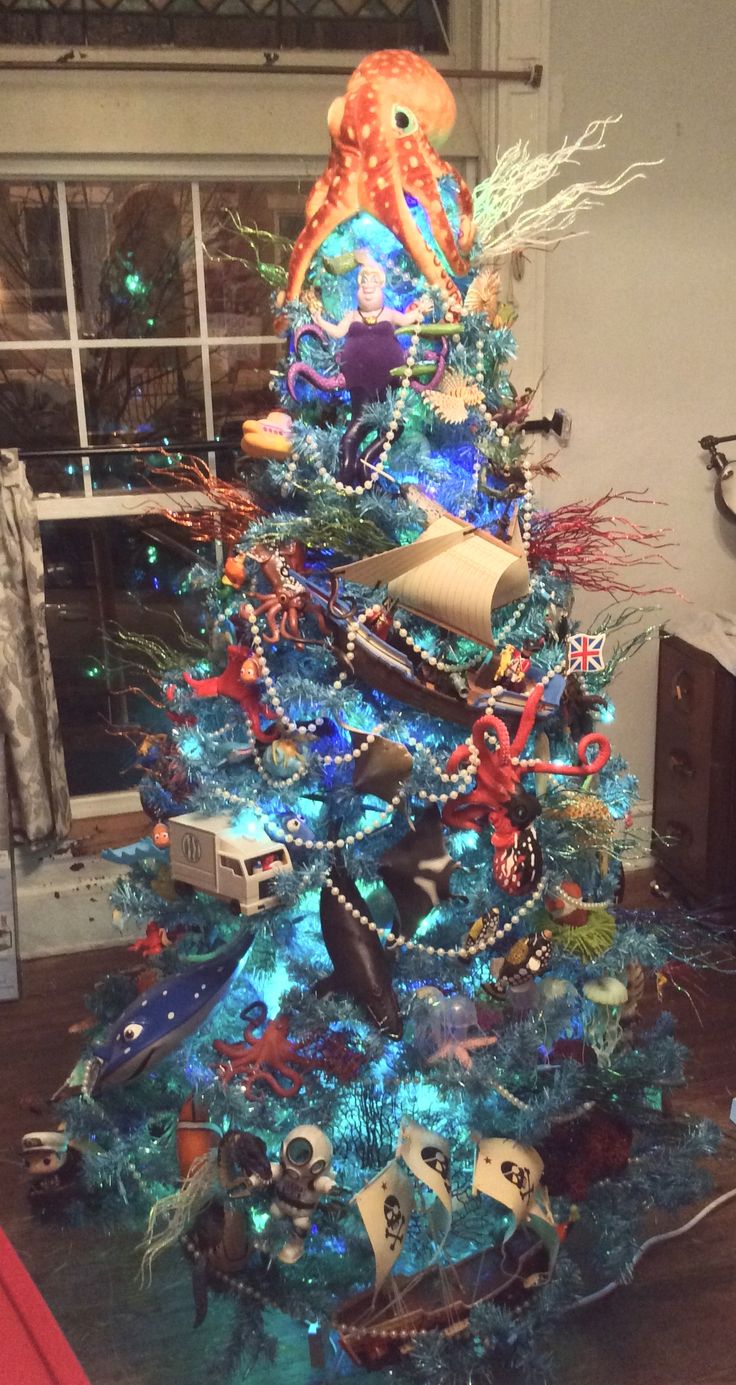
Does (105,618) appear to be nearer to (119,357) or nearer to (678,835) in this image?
(119,357)

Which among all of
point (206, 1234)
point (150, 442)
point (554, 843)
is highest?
point (150, 442)

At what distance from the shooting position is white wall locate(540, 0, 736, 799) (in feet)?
7.53

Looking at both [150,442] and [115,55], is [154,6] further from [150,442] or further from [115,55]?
[150,442]

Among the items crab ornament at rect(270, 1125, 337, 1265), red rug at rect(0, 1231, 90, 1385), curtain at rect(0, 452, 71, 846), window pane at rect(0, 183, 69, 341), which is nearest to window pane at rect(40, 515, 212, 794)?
curtain at rect(0, 452, 71, 846)

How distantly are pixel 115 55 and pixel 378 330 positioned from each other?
1.15 meters

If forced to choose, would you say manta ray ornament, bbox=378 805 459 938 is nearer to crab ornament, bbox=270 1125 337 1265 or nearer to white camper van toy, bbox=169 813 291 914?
white camper van toy, bbox=169 813 291 914

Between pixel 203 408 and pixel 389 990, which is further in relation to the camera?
pixel 203 408

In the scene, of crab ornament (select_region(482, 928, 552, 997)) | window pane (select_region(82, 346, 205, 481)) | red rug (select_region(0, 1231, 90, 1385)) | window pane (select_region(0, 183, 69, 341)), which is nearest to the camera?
red rug (select_region(0, 1231, 90, 1385))

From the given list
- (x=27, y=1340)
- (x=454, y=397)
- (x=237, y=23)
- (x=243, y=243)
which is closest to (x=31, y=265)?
(x=243, y=243)

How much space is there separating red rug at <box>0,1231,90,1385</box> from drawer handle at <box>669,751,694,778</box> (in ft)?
6.87

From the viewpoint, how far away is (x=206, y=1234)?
1.46 m

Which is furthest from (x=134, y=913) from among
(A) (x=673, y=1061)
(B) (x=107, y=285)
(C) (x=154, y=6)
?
(C) (x=154, y=6)

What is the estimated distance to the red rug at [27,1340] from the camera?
601 mm

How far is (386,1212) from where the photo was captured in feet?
4.51
